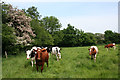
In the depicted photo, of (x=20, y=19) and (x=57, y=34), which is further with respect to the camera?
(x=57, y=34)

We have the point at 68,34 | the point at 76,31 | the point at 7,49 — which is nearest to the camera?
the point at 7,49

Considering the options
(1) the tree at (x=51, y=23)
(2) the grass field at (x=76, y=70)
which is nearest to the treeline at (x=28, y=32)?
(1) the tree at (x=51, y=23)

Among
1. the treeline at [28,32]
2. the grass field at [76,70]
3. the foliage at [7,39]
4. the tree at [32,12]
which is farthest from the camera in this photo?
the tree at [32,12]

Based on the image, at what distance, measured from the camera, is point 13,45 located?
838 inches

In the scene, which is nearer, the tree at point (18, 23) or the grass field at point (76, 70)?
the grass field at point (76, 70)

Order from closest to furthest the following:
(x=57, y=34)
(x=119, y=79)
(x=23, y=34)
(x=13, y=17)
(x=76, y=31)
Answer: (x=119, y=79) → (x=13, y=17) → (x=23, y=34) → (x=57, y=34) → (x=76, y=31)

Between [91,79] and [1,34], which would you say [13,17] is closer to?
[1,34]

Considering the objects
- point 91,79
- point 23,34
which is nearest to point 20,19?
point 23,34

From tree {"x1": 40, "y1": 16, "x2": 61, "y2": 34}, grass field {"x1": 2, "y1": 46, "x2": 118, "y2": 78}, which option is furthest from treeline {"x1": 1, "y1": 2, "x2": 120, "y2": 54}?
grass field {"x1": 2, "y1": 46, "x2": 118, "y2": 78}

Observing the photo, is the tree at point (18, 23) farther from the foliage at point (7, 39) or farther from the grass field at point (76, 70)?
the grass field at point (76, 70)

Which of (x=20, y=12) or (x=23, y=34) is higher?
(x=20, y=12)

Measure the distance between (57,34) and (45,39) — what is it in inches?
679

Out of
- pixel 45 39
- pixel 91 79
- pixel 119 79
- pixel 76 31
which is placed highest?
pixel 76 31

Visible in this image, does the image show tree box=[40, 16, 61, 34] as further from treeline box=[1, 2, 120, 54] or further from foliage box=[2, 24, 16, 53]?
foliage box=[2, 24, 16, 53]
